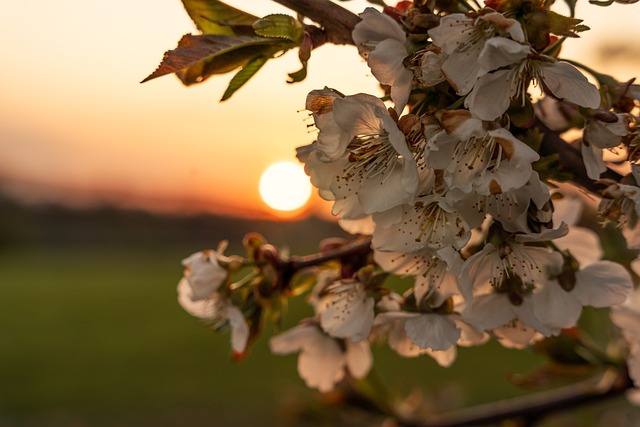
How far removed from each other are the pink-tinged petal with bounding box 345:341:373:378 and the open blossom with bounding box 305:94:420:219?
254 millimetres

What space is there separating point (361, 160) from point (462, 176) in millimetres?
95

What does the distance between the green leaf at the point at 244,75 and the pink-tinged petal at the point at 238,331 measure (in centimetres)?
22

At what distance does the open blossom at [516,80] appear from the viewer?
0.42 meters

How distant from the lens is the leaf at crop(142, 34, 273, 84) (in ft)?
1.60

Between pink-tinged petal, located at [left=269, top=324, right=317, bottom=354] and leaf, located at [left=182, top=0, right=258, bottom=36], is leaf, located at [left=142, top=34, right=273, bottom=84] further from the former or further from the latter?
pink-tinged petal, located at [left=269, top=324, right=317, bottom=354]

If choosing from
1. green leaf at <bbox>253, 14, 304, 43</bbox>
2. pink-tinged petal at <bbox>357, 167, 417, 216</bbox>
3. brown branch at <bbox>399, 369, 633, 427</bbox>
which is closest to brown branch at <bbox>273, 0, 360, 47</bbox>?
green leaf at <bbox>253, 14, 304, 43</bbox>

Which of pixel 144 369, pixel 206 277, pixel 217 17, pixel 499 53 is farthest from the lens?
pixel 144 369

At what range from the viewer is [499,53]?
1.38 feet

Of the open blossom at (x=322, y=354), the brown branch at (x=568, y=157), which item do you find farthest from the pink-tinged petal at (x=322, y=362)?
the brown branch at (x=568, y=157)

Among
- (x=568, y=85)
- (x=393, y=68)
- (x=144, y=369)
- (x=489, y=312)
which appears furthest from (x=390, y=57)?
(x=144, y=369)

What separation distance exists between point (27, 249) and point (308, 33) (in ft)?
76.1

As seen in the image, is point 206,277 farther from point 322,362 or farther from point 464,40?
point 464,40

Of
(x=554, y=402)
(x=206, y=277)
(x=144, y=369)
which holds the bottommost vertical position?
(x=144, y=369)

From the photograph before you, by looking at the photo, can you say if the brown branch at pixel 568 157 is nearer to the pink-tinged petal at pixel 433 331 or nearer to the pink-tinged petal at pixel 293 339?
the pink-tinged petal at pixel 433 331
